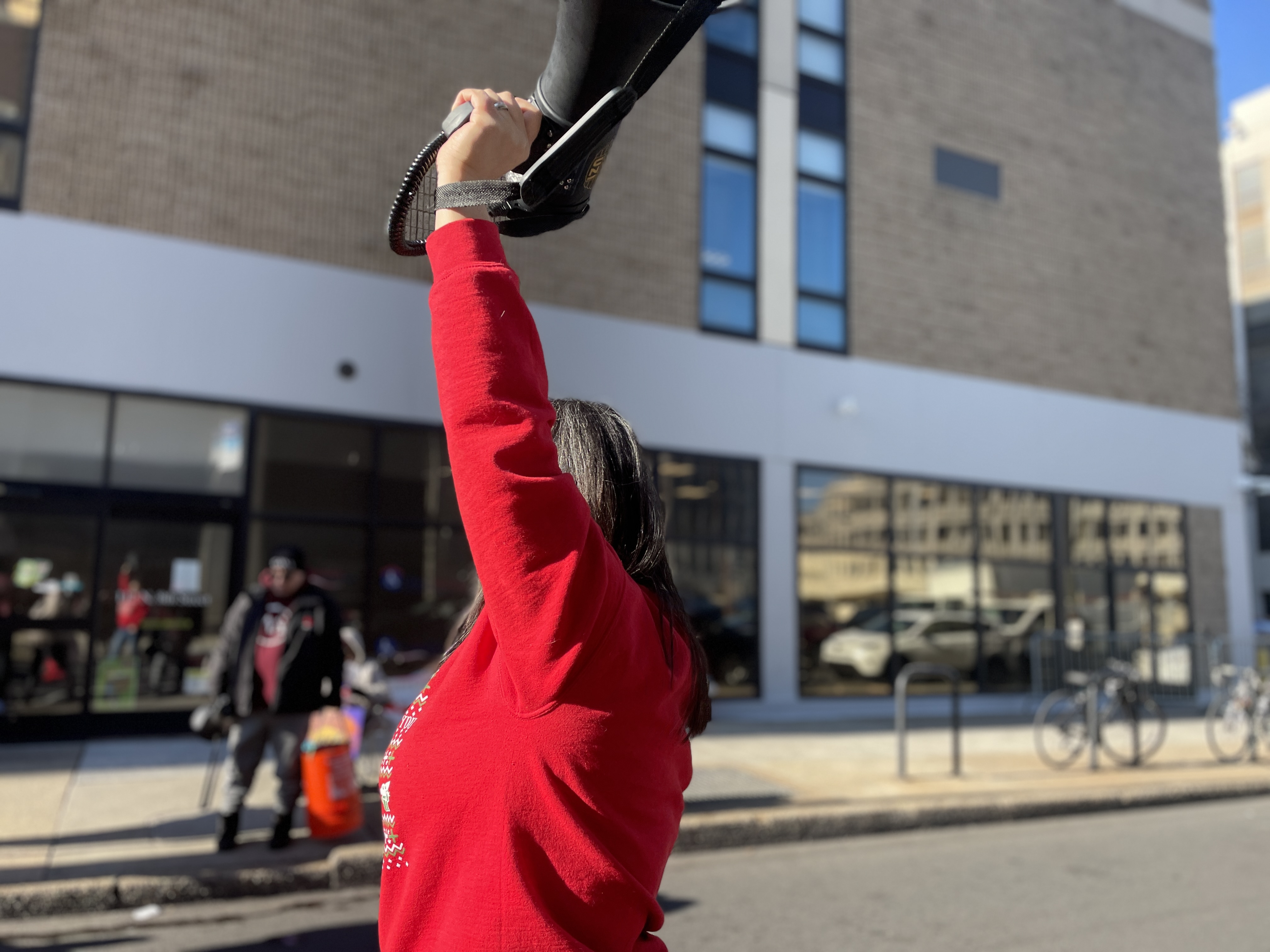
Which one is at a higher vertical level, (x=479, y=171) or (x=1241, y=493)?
(x=1241, y=493)

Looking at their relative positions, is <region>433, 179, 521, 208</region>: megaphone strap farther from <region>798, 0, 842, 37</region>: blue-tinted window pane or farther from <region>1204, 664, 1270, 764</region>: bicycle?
<region>798, 0, 842, 37</region>: blue-tinted window pane

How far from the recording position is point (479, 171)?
1.29 m

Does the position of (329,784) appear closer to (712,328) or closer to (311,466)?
(311,466)

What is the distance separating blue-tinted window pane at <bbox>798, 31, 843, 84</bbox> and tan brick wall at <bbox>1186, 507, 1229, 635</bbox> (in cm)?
1049

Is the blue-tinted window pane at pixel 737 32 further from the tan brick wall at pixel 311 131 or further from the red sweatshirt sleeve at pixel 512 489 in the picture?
the red sweatshirt sleeve at pixel 512 489

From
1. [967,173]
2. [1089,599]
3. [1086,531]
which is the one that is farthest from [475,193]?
[1089,599]

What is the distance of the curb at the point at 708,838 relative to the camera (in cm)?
539

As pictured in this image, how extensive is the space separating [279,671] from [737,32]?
481 inches

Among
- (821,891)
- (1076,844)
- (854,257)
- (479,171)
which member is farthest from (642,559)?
(854,257)

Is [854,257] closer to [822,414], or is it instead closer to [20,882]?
[822,414]

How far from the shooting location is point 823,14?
51.0 feet

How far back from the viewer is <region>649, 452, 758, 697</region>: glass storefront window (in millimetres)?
13492

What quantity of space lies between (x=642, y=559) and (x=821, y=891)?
5.30 meters

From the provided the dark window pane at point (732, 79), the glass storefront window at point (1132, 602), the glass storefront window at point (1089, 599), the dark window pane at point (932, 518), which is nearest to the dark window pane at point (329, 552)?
the dark window pane at point (932, 518)
